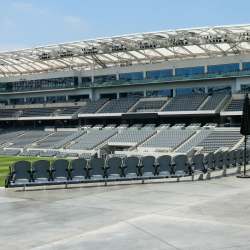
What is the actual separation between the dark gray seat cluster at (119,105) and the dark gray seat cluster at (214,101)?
12179mm

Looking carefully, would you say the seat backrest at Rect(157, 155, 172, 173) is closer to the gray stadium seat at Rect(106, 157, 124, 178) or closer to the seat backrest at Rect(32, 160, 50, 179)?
the gray stadium seat at Rect(106, 157, 124, 178)

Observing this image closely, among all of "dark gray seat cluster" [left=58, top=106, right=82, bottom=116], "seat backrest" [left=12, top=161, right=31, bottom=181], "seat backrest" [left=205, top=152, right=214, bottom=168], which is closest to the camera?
"seat backrest" [left=12, top=161, right=31, bottom=181]

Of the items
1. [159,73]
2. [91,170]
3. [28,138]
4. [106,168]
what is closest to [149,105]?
[159,73]

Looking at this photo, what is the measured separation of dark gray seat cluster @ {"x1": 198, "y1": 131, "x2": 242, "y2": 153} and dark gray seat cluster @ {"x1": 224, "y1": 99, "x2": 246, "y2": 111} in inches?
205

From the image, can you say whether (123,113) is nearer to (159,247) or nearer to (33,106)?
(33,106)

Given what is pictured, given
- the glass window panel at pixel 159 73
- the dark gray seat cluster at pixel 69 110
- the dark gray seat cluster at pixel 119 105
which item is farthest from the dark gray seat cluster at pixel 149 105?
the dark gray seat cluster at pixel 69 110

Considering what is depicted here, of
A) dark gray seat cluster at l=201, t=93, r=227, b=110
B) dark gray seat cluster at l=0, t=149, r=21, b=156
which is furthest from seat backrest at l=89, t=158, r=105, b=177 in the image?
dark gray seat cluster at l=0, t=149, r=21, b=156

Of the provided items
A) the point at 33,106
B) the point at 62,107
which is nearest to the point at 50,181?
the point at 62,107

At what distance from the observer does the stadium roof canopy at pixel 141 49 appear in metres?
46.1

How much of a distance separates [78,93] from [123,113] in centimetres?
1319

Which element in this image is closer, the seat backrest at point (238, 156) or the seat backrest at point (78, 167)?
the seat backrest at point (78, 167)

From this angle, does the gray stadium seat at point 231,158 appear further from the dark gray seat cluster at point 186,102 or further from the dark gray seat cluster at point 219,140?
the dark gray seat cluster at point 186,102

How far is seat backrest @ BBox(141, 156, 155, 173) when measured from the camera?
14.6 m

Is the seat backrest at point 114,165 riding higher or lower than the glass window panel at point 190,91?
lower
